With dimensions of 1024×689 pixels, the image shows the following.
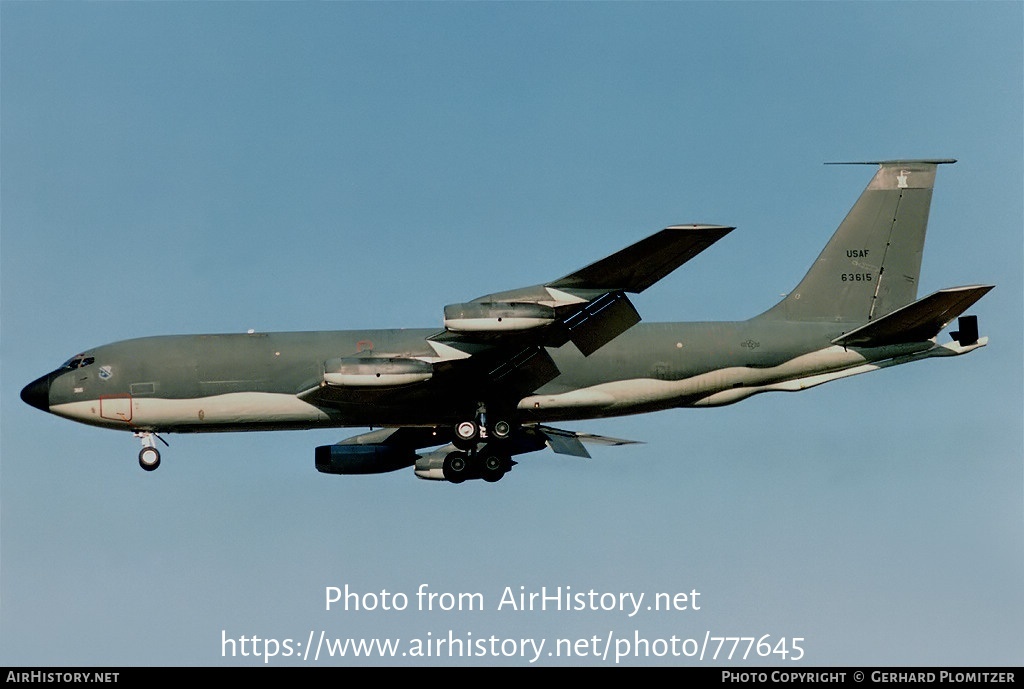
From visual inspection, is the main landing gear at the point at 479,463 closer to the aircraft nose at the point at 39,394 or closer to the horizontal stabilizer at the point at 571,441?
the horizontal stabilizer at the point at 571,441

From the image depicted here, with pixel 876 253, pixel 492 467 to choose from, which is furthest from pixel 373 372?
pixel 876 253

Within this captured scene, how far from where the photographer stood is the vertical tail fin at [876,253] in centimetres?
4406

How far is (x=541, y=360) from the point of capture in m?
41.4

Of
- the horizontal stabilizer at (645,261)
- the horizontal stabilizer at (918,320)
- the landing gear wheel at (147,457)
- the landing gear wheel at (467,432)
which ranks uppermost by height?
the horizontal stabilizer at (645,261)

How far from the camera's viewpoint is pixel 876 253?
44.8m

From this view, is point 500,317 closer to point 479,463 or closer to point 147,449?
point 479,463

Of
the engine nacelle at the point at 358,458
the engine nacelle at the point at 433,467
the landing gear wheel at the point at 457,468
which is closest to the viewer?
the landing gear wheel at the point at 457,468

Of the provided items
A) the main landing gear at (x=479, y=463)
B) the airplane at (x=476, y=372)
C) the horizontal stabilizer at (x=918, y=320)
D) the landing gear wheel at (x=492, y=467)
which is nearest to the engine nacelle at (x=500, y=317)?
the airplane at (x=476, y=372)

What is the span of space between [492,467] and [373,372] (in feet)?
17.8

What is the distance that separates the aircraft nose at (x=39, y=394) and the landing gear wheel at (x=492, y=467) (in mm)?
11693
